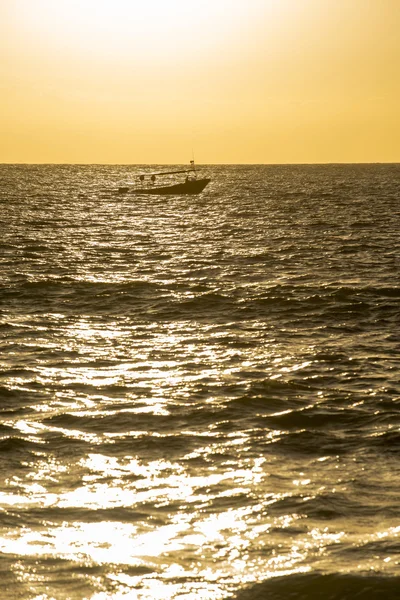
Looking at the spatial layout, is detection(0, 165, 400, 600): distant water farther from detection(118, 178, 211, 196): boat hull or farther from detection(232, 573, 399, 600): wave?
detection(118, 178, 211, 196): boat hull

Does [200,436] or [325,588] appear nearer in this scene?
[325,588]

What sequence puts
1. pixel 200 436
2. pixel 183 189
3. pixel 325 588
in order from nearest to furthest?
1. pixel 325 588
2. pixel 200 436
3. pixel 183 189

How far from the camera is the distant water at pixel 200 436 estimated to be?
28.3 feet

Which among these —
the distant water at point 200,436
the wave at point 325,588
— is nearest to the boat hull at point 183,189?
the distant water at point 200,436

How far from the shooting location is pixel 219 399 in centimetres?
1504

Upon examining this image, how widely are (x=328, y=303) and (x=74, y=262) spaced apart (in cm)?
1408

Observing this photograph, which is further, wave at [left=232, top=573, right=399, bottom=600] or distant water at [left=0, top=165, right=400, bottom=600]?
distant water at [left=0, top=165, right=400, bottom=600]

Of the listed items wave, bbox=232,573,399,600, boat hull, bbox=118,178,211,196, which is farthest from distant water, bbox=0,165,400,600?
boat hull, bbox=118,178,211,196

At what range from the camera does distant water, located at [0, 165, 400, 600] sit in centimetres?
862

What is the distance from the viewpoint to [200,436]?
13062 mm

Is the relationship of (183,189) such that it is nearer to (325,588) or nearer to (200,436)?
(200,436)

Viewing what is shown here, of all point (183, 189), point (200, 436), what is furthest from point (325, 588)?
point (183, 189)

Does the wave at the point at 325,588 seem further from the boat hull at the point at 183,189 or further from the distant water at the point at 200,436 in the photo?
the boat hull at the point at 183,189

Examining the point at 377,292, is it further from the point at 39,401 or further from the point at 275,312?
the point at 39,401
